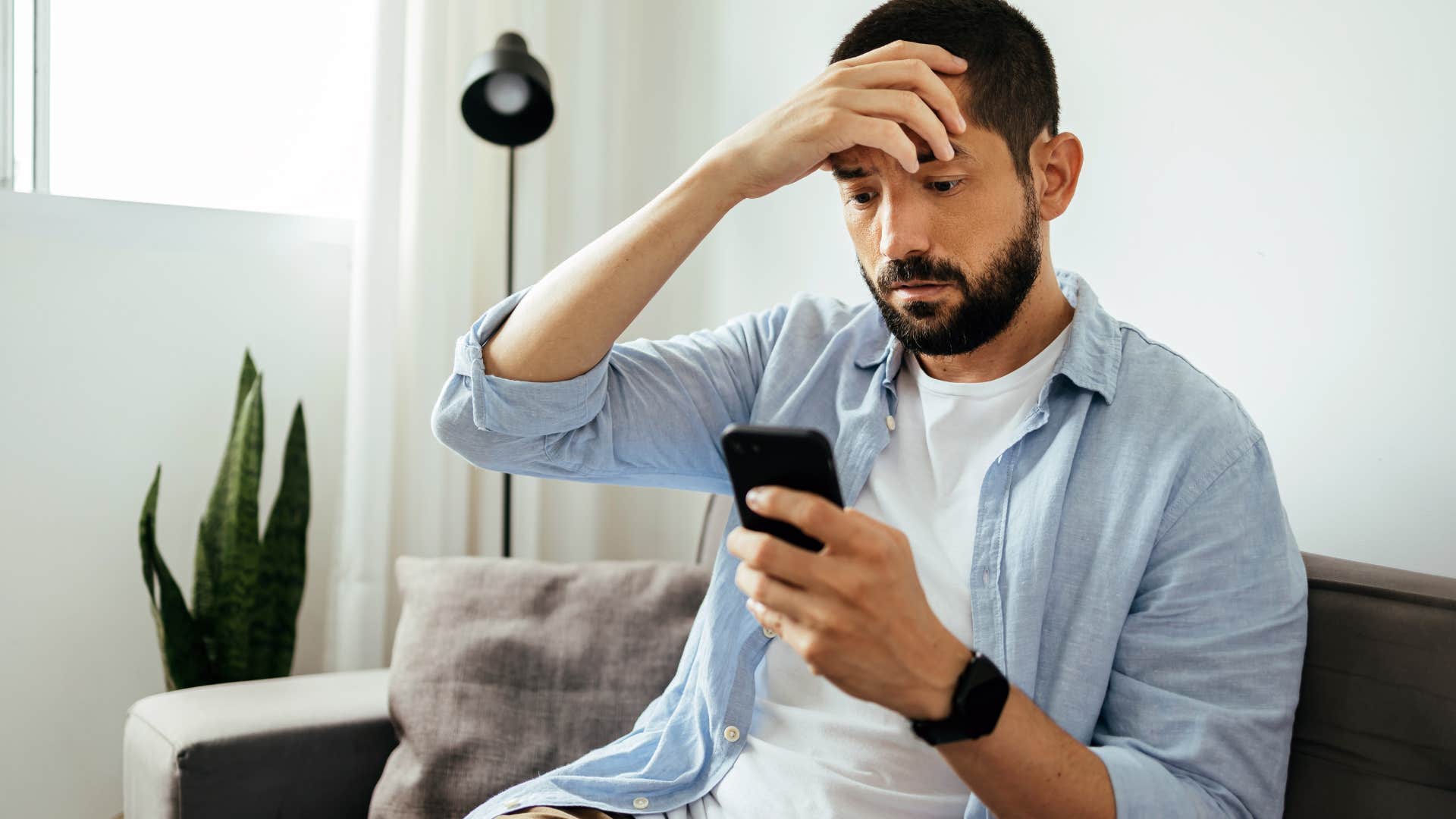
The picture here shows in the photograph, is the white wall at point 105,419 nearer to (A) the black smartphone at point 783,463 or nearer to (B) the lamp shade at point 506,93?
(B) the lamp shade at point 506,93

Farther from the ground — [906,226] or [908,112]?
[908,112]

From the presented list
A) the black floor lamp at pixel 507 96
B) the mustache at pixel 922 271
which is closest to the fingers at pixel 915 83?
the mustache at pixel 922 271

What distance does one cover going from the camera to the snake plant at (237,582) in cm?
185

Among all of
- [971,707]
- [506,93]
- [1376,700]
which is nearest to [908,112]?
[971,707]

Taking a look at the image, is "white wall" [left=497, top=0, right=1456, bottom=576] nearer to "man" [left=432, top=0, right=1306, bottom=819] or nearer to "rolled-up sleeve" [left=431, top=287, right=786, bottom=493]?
"man" [left=432, top=0, right=1306, bottom=819]

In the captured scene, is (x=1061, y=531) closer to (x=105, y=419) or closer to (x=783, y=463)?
(x=783, y=463)

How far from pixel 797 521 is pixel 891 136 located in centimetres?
47

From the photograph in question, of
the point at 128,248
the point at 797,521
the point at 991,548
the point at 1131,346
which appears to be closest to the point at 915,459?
the point at 991,548

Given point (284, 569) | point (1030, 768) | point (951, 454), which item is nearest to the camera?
point (1030, 768)

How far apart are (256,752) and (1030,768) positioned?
1055 mm

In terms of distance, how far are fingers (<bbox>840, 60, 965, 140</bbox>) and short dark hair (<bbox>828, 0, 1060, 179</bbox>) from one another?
0.05 metres

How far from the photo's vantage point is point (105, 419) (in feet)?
6.81

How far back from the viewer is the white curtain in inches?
84.8

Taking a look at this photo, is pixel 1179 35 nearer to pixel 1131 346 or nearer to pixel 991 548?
pixel 1131 346
